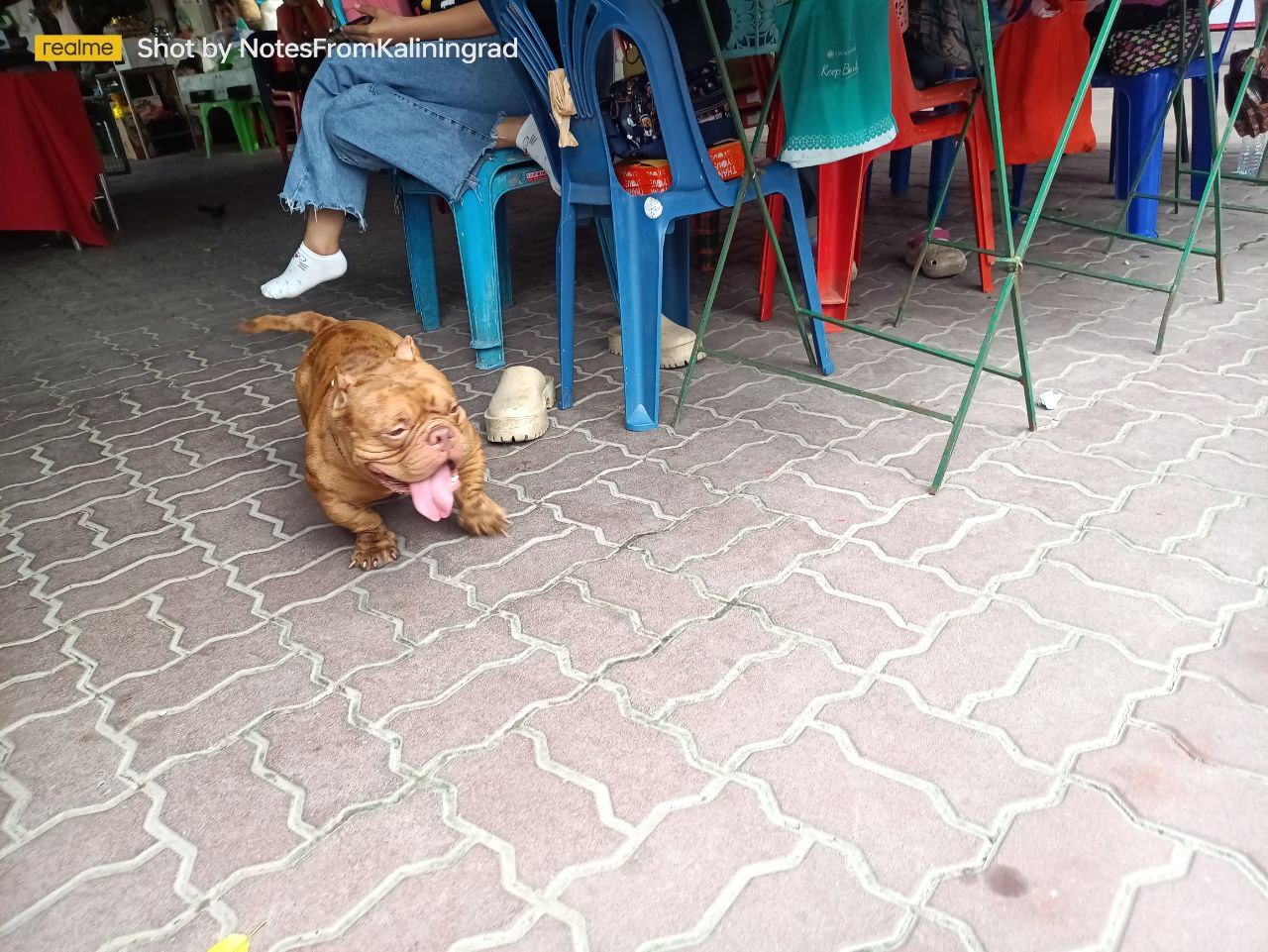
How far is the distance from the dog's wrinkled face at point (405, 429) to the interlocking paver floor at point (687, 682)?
33 cm

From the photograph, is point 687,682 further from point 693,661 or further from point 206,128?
point 206,128

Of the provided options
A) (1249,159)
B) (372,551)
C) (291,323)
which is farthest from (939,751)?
(1249,159)

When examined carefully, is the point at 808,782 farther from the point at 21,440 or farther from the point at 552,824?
the point at 21,440

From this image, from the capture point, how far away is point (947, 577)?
87.4 inches

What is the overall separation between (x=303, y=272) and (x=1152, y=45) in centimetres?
417

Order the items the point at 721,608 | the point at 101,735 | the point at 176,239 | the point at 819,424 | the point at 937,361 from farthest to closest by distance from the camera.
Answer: the point at 176,239 < the point at 937,361 < the point at 819,424 < the point at 721,608 < the point at 101,735

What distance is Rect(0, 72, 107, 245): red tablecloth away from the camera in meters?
6.31

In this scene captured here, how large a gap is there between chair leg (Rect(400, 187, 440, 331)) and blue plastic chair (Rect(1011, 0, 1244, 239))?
3418 mm

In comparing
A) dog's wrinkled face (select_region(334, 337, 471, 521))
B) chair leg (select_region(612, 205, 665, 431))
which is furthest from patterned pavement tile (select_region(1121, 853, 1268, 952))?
chair leg (select_region(612, 205, 665, 431))

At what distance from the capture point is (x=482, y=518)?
8.45 feet

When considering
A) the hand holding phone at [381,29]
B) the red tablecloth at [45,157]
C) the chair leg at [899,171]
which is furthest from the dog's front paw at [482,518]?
the red tablecloth at [45,157]

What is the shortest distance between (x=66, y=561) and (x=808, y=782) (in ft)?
7.68

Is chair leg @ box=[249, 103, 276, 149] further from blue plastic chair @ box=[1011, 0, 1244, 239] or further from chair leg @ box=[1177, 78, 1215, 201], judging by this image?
chair leg @ box=[1177, 78, 1215, 201]

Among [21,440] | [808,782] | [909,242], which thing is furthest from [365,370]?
[909,242]
